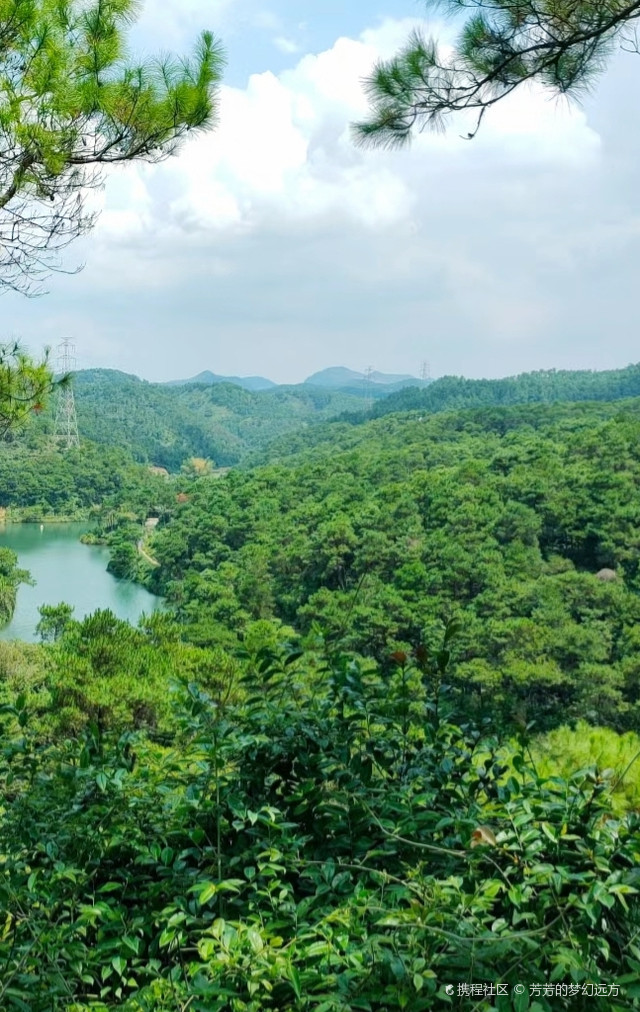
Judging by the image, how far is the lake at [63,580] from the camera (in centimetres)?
1702

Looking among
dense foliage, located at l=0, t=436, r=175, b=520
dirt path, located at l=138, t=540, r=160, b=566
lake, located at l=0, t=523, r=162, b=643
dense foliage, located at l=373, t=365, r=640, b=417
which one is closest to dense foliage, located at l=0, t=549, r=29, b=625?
lake, located at l=0, t=523, r=162, b=643

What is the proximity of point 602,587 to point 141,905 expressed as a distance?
13.0m

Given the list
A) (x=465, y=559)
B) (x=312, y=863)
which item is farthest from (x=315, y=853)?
(x=465, y=559)

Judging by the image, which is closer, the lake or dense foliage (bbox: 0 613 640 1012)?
dense foliage (bbox: 0 613 640 1012)

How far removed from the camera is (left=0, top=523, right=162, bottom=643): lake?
670 inches

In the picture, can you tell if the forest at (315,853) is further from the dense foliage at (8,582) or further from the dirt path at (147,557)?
the dirt path at (147,557)

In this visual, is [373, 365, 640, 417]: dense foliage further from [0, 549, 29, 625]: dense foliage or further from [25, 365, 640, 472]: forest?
[0, 549, 29, 625]: dense foliage

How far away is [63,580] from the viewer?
798 inches

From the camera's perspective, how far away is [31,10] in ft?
6.73

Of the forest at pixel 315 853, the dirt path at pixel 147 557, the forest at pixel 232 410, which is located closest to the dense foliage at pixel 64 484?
the forest at pixel 232 410

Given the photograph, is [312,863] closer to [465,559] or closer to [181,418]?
[465,559]

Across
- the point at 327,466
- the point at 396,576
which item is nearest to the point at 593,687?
the point at 396,576

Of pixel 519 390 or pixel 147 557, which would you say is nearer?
pixel 147 557

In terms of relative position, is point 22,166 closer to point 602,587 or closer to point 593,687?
point 593,687
